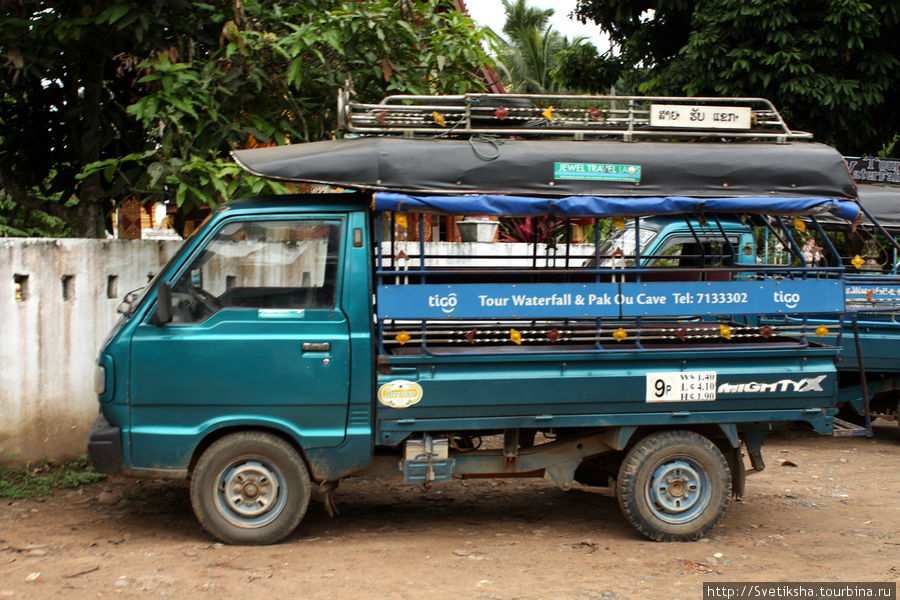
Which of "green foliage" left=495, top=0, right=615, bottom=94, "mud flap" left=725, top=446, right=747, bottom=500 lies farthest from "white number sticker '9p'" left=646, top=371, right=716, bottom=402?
"green foliage" left=495, top=0, right=615, bottom=94

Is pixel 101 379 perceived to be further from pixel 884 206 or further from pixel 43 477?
pixel 884 206

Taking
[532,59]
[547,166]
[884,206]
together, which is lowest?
[547,166]

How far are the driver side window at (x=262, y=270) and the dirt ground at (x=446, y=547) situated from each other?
4.71 feet

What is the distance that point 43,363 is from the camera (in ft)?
21.5

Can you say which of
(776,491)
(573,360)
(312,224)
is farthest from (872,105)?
(312,224)

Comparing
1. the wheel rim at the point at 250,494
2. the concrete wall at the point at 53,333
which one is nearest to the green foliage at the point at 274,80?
the concrete wall at the point at 53,333

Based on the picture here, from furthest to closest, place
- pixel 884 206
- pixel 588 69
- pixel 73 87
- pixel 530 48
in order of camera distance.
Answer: pixel 530 48, pixel 588 69, pixel 884 206, pixel 73 87

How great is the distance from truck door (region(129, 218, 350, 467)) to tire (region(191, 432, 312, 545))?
12cm

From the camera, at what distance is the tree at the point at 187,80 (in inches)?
253

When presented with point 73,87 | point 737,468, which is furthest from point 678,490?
point 73,87

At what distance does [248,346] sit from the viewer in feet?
15.9

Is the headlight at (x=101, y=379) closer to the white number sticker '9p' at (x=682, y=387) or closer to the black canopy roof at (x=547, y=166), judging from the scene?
the black canopy roof at (x=547, y=166)

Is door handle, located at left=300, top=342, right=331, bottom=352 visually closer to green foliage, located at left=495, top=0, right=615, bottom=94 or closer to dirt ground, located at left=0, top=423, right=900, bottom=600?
dirt ground, located at left=0, top=423, right=900, bottom=600

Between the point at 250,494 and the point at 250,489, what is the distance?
36mm
